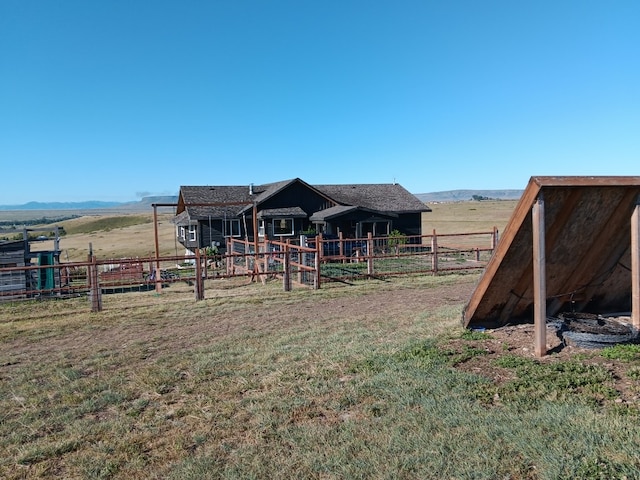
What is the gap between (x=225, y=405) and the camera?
4.98 m

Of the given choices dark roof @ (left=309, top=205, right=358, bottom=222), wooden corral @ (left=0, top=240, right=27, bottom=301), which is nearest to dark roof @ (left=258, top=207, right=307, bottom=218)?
dark roof @ (left=309, top=205, right=358, bottom=222)

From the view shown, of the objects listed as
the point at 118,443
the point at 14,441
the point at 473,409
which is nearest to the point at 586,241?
the point at 473,409

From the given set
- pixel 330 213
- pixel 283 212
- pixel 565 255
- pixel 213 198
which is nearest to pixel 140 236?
pixel 213 198

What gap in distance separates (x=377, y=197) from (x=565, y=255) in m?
29.9

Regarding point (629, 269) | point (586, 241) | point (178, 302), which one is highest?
point (586, 241)

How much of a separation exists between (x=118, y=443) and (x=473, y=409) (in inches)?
123

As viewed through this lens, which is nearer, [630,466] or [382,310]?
[630,466]

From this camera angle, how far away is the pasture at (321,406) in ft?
11.8

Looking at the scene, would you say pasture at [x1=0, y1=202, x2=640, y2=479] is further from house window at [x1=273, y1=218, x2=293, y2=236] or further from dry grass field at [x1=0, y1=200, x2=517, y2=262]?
house window at [x1=273, y1=218, x2=293, y2=236]

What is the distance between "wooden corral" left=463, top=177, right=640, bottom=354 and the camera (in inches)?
224

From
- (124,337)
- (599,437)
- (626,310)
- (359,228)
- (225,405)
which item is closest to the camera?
(599,437)

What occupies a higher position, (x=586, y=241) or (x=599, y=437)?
(x=586, y=241)

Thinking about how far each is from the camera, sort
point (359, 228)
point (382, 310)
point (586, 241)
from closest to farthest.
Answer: point (586, 241)
point (382, 310)
point (359, 228)

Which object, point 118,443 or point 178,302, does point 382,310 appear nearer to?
point 178,302
